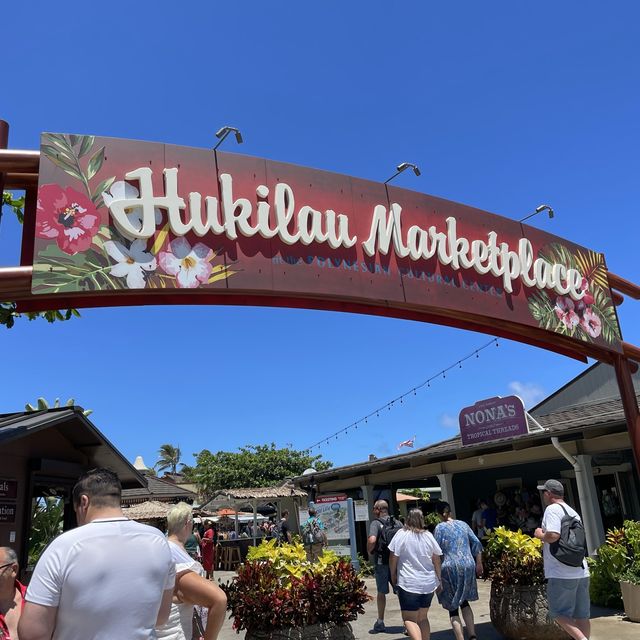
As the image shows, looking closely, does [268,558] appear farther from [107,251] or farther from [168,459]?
[168,459]

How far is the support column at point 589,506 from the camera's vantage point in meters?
11.8

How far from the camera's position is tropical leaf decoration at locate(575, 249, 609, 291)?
8750 millimetres

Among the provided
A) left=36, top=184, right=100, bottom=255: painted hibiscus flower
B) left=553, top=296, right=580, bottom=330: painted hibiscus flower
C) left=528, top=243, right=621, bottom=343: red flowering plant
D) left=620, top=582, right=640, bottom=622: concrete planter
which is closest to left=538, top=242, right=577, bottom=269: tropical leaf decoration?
left=528, top=243, right=621, bottom=343: red flowering plant

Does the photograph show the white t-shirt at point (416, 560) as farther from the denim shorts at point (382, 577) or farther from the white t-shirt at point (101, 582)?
the white t-shirt at point (101, 582)

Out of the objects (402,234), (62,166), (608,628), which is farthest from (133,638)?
(608,628)

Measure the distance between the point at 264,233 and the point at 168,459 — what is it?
3099 inches

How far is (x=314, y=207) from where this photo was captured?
6117mm

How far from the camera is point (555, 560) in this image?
5.60m

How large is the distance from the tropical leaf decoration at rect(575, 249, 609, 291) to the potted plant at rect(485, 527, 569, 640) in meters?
3.81

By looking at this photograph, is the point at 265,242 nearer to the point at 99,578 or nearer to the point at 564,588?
the point at 99,578

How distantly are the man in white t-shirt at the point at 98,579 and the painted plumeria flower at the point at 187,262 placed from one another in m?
2.85

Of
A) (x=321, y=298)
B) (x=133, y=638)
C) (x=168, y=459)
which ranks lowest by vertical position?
(x=133, y=638)

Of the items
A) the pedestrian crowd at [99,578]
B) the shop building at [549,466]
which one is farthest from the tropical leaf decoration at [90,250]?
the shop building at [549,466]

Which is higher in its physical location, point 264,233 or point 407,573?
point 264,233
